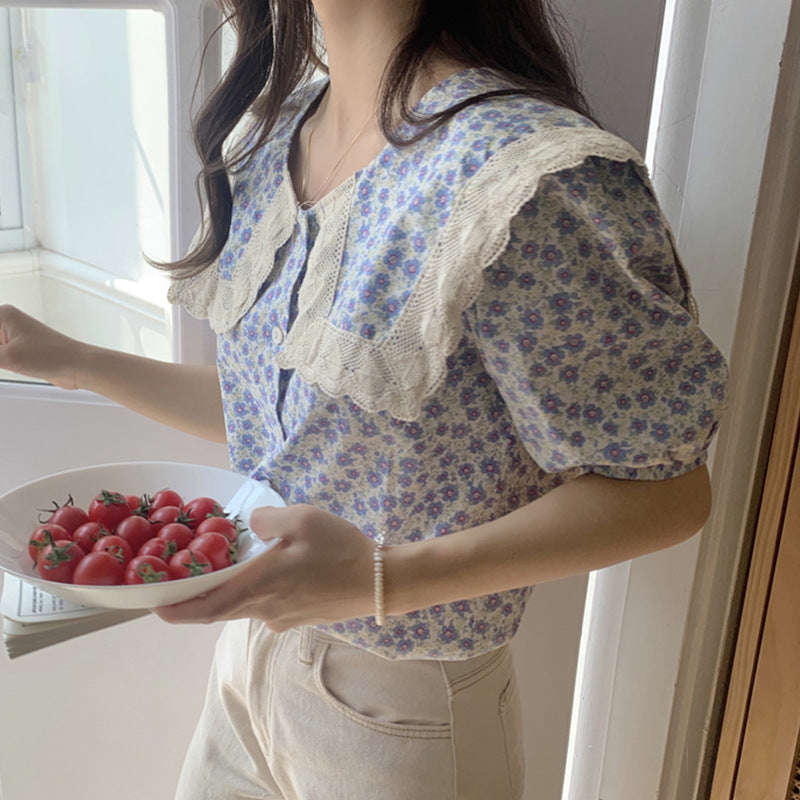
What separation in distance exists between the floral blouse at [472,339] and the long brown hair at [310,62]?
45mm

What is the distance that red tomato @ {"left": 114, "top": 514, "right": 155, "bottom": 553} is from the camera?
0.75 meters

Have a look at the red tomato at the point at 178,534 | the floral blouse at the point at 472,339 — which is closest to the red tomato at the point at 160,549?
the red tomato at the point at 178,534

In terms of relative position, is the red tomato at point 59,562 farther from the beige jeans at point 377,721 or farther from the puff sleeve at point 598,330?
the puff sleeve at point 598,330

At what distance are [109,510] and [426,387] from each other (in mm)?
303

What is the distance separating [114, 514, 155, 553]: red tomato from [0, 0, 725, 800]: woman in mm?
80

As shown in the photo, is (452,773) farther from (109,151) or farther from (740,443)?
(109,151)

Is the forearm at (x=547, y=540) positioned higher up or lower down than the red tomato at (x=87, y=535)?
higher up

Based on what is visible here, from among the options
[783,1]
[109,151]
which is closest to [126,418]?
[109,151]

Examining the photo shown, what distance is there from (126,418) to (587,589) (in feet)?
2.08

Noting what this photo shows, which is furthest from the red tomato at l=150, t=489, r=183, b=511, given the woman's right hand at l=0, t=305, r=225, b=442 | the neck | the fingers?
the neck

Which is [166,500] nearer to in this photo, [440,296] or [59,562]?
[59,562]

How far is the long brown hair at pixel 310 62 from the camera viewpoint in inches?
30.2

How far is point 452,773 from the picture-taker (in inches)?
31.4

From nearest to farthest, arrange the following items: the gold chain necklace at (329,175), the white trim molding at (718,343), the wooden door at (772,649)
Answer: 1. the gold chain necklace at (329,175)
2. the white trim molding at (718,343)
3. the wooden door at (772,649)
